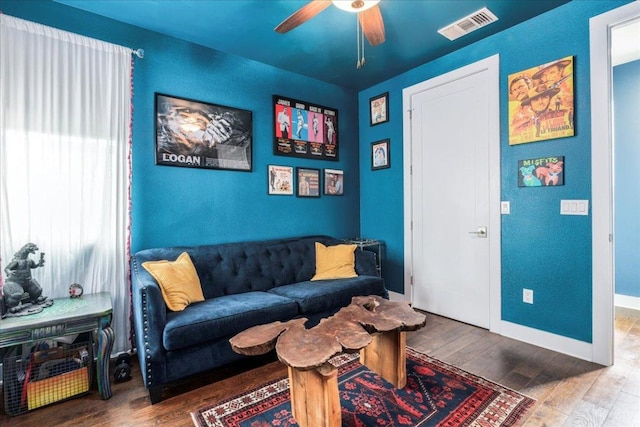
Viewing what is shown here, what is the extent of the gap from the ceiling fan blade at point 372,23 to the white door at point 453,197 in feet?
4.51

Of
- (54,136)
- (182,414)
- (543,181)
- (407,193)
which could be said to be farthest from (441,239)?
(54,136)

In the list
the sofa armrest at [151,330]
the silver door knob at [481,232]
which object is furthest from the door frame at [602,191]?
the sofa armrest at [151,330]

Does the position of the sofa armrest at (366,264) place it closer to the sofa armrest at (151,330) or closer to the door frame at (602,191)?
the door frame at (602,191)

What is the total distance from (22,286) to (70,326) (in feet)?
1.47

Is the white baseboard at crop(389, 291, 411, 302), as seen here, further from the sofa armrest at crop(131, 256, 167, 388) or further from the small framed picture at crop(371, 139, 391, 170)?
the sofa armrest at crop(131, 256, 167, 388)

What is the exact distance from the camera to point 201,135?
3033 millimetres

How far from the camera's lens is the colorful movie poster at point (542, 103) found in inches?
99.0

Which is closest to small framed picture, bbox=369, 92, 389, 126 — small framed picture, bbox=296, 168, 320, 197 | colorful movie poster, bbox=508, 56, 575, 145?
small framed picture, bbox=296, 168, 320, 197

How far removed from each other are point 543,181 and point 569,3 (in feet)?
4.48

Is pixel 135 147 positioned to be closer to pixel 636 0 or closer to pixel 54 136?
pixel 54 136

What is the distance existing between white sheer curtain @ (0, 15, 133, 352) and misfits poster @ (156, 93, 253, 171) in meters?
0.30

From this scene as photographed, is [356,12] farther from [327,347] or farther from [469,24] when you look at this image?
[327,347]

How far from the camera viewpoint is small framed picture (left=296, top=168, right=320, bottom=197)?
3753 mm

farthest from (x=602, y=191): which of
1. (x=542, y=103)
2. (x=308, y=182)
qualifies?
(x=308, y=182)
